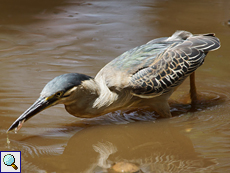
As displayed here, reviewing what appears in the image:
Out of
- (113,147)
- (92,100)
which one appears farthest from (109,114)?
(113,147)

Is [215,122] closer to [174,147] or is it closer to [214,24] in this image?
[174,147]

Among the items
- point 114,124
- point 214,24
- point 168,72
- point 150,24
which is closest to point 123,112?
point 114,124

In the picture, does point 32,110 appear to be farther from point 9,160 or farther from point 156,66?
point 156,66

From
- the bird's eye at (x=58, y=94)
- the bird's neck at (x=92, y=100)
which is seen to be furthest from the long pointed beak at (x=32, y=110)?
the bird's neck at (x=92, y=100)

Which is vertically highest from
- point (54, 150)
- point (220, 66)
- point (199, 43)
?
point (199, 43)

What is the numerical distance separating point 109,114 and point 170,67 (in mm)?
986

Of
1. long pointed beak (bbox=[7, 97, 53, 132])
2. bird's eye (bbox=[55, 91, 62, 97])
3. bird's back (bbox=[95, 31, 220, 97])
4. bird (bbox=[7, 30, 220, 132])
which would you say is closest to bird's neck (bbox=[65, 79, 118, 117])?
bird (bbox=[7, 30, 220, 132])

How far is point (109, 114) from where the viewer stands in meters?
4.29

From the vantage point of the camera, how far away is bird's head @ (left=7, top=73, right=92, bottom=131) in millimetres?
3285

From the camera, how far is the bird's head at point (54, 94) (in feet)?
10.8

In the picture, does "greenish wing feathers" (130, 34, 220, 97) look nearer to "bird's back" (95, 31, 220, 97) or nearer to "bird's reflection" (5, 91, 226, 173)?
"bird's back" (95, 31, 220, 97)

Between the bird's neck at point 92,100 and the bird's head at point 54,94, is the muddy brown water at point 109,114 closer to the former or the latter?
the bird's neck at point 92,100

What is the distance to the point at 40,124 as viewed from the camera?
3.91 metres

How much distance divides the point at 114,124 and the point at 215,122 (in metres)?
1.21
